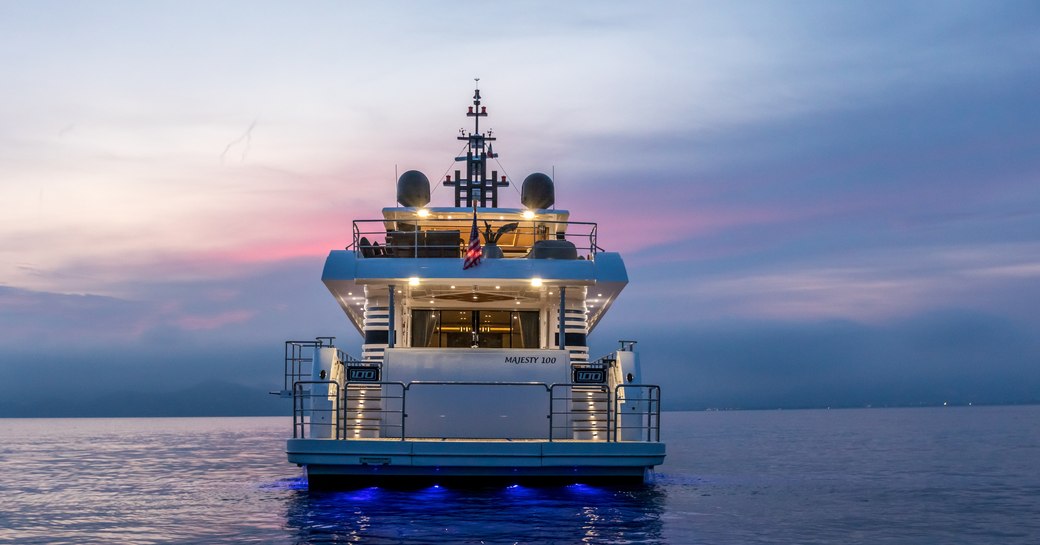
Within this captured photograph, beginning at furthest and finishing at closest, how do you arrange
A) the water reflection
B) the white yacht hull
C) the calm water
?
the white yacht hull → the calm water → the water reflection

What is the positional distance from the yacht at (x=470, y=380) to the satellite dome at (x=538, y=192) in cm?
350

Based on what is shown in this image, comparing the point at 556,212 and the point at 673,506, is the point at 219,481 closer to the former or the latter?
the point at 556,212

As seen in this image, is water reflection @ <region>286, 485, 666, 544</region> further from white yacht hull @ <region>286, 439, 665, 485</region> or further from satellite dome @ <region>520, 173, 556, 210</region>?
satellite dome @ <region>520, 173, 556, 210</region>

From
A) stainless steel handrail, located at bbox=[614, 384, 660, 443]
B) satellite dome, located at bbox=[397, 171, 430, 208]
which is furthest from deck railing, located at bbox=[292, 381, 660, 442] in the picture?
satellite dome, located at bbox=[397, 171, 430, 208]

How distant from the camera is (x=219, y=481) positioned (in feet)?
95.6

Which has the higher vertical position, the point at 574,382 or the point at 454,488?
the point at 574,382

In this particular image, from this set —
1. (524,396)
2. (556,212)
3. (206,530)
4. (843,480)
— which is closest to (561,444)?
(524,396)

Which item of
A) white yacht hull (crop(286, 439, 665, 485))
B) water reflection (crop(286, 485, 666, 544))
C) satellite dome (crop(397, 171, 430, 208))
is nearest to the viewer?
water reflection (crop(286, 485, 666, 544))

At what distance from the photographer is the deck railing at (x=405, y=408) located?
20.4m

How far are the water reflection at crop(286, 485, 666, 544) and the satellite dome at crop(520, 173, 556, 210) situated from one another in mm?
10001

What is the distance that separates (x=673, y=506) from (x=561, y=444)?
2816 millimetres

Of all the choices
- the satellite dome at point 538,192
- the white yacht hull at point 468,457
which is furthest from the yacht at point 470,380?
the satellite dome at point 538,192

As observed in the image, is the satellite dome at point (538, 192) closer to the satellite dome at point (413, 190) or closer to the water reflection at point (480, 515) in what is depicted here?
the satellite dome at point (413, 190)

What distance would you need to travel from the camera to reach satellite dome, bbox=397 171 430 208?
2938cm
